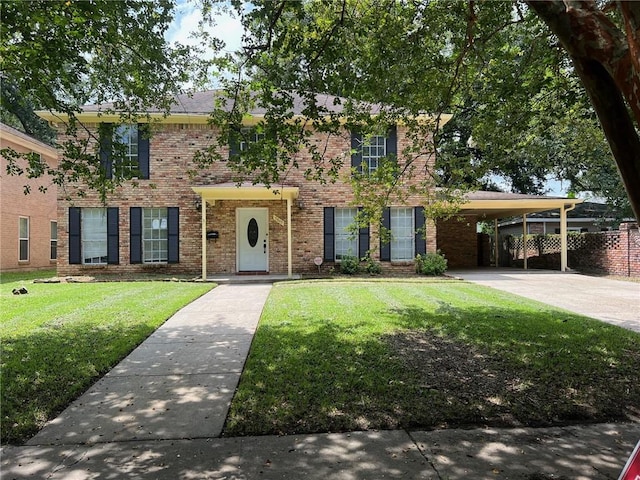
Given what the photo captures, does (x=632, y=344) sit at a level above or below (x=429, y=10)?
below

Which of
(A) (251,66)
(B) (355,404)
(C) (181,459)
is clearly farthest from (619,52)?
(A) (251,66)

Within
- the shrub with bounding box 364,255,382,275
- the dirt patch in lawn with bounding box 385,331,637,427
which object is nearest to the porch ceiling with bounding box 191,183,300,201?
the shrub with bounding box 364,255,382,275

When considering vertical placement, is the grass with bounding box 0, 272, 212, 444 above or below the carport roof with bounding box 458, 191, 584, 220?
below

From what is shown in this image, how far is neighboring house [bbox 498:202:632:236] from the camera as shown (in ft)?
84.2

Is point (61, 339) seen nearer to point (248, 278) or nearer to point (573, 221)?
point (248, 278)

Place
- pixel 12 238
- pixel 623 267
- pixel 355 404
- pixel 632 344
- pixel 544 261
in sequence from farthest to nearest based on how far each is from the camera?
pixel 544 261, pixel 12 238, pixel 623 267, pixel 632 344, pixel 355 404

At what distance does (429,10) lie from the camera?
578 cm

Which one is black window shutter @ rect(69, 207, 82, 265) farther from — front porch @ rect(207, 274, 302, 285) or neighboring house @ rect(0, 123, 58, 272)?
front porch @ rect(207, 274, 302, 285)

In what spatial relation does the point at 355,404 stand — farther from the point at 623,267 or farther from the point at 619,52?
the point at 623,267

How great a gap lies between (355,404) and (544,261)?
17.4 meters

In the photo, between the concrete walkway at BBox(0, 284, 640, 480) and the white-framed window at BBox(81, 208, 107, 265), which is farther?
the white-framed window at BBox(81, 208, 107, 265)

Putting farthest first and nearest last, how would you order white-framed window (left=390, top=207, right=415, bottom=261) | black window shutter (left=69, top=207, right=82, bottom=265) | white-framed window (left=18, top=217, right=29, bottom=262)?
white-framed window (left=18, top=217, right=29, bottom=262) → white-framed window (left=390, top=207, right=415, bottom=261) → black window shutter (left=69, top=207, right=82, bottom=265)

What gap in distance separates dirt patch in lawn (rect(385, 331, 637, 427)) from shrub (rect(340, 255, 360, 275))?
8.69 m

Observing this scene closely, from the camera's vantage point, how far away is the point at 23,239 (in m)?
17.6
